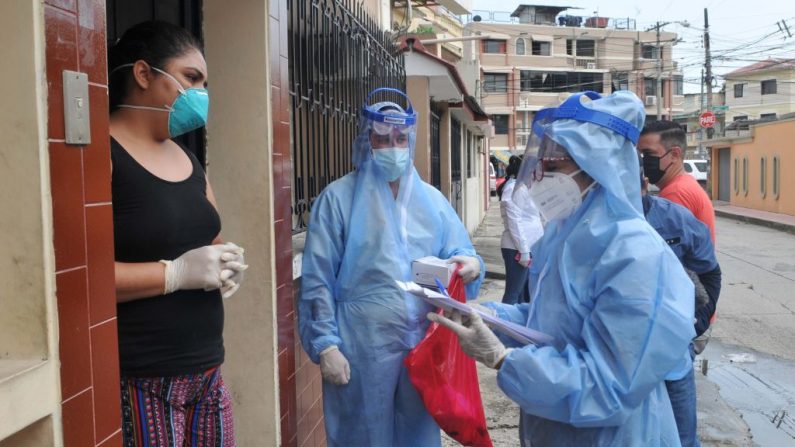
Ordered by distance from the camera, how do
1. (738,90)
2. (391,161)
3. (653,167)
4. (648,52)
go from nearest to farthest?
(391,161) < (653,167) < (738,90) < (648,52)

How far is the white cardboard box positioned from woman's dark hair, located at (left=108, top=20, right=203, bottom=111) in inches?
47.4

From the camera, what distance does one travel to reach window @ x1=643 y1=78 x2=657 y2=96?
5747 cm

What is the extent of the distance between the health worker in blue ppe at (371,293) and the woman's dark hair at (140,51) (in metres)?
1.14

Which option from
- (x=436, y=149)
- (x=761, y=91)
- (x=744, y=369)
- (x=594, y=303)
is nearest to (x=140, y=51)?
(x=594, y=303)

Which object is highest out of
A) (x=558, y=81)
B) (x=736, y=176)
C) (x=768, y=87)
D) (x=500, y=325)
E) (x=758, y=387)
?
(x=558, y=81)

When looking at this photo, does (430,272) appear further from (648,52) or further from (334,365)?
(648,52)

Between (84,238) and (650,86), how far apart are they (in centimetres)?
6191

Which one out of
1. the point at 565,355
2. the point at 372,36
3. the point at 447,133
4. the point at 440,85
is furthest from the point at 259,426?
the point at 447,133

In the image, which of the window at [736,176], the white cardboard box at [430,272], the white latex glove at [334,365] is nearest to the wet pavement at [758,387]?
the white cardboard box at [430,272]

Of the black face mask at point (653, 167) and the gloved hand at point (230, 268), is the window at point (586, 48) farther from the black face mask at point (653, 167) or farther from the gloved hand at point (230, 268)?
the gloved hand at point (230, 268)

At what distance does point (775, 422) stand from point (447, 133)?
854 cm

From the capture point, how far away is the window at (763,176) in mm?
22609

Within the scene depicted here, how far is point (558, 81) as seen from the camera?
55281 mm

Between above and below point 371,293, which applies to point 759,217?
below
